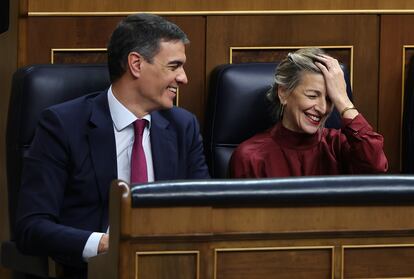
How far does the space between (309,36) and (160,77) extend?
0.65 m

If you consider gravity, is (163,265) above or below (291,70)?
below

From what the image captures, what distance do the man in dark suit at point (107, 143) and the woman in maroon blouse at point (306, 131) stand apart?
0.56ft

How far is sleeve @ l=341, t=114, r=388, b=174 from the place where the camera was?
2846 mm

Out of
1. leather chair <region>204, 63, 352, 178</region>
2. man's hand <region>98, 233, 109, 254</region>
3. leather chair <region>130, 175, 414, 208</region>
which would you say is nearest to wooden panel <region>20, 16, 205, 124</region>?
leather chair <region>204, 63, 352, 178</region>

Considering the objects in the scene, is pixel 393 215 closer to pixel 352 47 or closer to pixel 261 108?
pixel 261 108

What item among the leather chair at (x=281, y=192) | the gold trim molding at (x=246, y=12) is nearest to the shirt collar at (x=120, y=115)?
the gold trim molding at (x=246, y=12)

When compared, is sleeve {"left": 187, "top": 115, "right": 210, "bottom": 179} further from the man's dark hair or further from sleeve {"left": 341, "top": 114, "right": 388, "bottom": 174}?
sleeve {"left": 341, "top": 114, "right": 388, "bottom": 174}

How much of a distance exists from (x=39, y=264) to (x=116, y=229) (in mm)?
781

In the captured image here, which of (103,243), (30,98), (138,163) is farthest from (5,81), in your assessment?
(103,243)

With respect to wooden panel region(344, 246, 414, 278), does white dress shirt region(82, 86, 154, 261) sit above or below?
above

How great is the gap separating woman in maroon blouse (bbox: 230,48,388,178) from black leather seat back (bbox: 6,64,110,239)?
44 centimetres

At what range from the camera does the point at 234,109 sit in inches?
114

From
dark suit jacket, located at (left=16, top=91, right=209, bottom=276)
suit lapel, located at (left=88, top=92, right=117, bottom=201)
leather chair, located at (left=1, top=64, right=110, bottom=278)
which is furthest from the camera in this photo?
leather chair, located at (left=1, top=64, right=110, bottom=278)

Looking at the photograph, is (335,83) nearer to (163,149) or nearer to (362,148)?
(362,148)
